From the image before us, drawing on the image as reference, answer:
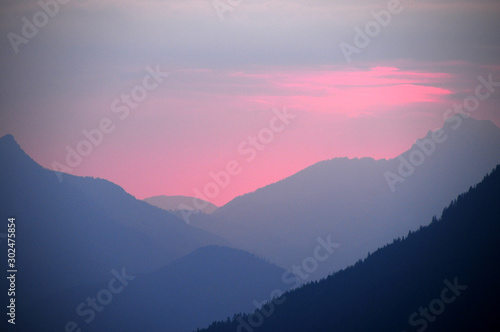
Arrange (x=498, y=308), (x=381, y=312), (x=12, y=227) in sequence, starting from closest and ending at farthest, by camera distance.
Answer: (x=12, y=227), (x=498, y=308), (x=381, y=312)

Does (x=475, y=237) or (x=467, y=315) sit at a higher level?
(x=475, y=237)

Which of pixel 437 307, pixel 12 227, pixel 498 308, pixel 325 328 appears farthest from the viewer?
pixel 325 328

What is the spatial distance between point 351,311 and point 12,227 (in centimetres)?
12030

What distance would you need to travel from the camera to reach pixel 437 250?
19850 centimetres

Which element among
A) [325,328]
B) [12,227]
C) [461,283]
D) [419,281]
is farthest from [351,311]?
[12,227]

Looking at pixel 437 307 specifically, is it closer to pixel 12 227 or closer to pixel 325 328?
pixel 325 328

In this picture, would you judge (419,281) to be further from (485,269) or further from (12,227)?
(12,227)

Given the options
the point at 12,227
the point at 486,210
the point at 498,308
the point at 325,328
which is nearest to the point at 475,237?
the point at 486,210

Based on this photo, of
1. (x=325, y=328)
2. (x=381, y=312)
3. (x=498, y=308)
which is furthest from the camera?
(x=325, y=328)

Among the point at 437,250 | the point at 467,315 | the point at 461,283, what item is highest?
the point at 437,250

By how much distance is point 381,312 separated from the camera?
610 feet

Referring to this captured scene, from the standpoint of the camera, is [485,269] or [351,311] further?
[351,311]

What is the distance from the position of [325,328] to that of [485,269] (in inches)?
2327

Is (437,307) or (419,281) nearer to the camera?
(437,307)
